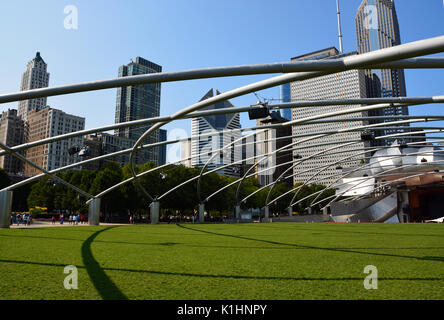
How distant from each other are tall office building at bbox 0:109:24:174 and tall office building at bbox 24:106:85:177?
22.9 ft

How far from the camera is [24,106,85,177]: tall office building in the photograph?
396ft

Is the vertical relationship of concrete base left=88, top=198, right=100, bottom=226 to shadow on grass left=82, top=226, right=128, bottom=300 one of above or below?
above

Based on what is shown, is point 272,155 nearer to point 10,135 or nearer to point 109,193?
point 109,193

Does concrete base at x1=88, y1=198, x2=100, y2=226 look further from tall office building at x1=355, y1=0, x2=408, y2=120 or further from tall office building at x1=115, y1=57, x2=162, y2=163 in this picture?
tall office building at x1=355, y1=0, x2=408, y2=120

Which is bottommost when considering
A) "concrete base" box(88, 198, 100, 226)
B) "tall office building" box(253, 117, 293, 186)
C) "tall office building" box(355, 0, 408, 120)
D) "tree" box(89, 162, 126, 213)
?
"concrete base" box(88, 198, 100, 226)

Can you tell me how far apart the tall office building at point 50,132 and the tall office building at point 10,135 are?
6.97 metres

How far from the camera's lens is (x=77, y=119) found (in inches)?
5246

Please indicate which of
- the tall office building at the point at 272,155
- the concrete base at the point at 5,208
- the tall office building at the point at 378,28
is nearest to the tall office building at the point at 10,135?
the tall office building at the point at 272,155

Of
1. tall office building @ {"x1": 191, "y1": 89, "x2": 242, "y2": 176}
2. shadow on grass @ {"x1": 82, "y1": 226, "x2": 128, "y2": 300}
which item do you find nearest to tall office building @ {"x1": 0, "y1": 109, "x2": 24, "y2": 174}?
tall office building @ {"x1": 191, "y1": 89, "x2": 242, "y2": 176}

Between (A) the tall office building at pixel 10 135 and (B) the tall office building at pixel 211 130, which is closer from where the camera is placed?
(B) the tall office building at pixel 211 130

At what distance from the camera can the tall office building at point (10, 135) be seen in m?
142

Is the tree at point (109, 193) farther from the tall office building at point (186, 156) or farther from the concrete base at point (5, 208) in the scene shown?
the concrete base at point (5, 208)

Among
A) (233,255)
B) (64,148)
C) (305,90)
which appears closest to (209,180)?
(233,255)
